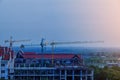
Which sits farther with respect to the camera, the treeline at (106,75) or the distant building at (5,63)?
the distant building at (5,63)

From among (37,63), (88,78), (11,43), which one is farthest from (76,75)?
(11,43)

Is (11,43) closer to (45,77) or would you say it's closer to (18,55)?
(18,55)

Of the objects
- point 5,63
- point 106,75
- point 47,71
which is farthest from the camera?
point 5,63

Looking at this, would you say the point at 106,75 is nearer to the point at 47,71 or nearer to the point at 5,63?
the point at 47,71

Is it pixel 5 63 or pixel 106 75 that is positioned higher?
pixel 5 63

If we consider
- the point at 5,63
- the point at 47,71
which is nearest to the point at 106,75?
the point at 47,71

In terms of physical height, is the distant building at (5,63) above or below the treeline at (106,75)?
above

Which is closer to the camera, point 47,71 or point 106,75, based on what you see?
point 106,75

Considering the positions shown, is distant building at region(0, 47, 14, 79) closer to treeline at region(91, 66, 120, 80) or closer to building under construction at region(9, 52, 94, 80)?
building under construction at region(9, 52, 94, 80)

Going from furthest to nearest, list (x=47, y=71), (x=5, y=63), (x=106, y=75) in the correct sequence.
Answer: (x=5, y=63) < (x=47, y=71) < (x=106, y=75)

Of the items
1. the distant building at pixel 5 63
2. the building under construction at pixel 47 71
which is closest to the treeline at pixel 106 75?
the building under construction at pixel 47 71

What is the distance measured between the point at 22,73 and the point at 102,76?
5.90 ft

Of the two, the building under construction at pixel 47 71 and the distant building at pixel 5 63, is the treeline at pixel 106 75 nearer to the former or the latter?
the building under construction at pixel 47 71

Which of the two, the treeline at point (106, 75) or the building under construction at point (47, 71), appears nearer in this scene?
the treeline at point (106, 75)
